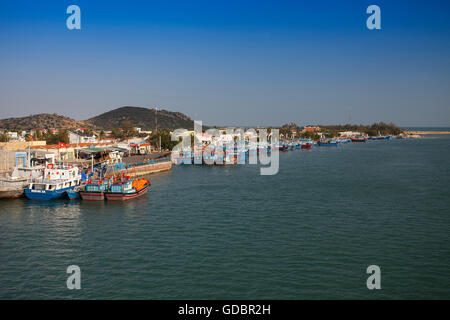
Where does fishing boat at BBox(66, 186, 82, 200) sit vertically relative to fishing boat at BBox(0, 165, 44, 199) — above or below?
below

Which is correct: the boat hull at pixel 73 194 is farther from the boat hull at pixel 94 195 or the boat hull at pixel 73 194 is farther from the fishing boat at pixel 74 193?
the boat hull at pixel 94 195

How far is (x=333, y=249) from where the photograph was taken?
58.7 feet

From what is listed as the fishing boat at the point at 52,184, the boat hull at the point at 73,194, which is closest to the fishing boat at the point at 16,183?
the fishing boat at the point at 52,184

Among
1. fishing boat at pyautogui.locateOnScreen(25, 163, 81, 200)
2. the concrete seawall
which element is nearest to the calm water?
fishing boat at pyautogui.locateOnScreen(25, 163, 81, 200)

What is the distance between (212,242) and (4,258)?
10.1m

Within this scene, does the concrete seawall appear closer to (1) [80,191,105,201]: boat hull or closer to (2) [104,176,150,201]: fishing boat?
(2) [104,176,150,201]: fishing boat

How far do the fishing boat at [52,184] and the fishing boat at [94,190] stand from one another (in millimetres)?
1646

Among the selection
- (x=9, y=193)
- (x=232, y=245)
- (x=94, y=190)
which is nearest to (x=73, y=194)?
(x=94, y=190)

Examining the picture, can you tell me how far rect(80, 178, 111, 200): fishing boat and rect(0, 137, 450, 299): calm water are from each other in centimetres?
95

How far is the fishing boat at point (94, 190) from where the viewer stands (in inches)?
1136

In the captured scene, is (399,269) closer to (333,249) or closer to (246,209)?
(333,249)

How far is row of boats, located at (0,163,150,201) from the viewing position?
1137 inches

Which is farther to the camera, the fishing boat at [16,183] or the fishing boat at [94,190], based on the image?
the fishing boat at [16,183]
